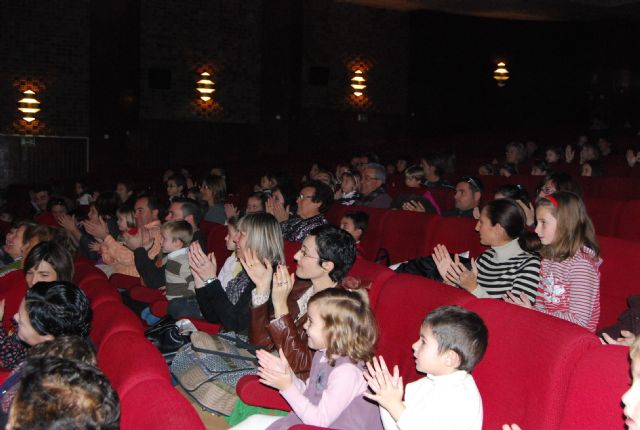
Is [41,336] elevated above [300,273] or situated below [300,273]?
below

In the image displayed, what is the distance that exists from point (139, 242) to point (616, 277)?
2907 mm

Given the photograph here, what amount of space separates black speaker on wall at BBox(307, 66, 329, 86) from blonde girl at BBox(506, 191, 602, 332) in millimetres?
10886

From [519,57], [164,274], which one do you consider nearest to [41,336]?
[164,274]

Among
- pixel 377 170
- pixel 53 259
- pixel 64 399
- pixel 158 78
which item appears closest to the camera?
pixel 64 399

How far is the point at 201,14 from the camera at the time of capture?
40.5ft

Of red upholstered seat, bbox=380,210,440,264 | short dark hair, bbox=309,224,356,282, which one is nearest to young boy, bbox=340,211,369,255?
red upholstered seat, bbox=380,210,440,264

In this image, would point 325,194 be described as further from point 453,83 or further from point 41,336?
point 453,83

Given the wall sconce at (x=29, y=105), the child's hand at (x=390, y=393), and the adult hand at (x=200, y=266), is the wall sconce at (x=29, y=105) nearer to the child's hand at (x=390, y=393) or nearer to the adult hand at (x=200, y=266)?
the adult hand at (x=200, y=266)

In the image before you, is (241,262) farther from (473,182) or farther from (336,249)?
(473,182)

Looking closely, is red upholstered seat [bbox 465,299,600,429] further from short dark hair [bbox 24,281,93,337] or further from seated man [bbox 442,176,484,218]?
seated man [bbox 442,176,484,218]

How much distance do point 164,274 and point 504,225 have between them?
2.07m

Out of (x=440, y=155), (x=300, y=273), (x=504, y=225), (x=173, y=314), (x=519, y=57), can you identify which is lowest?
(x=173, y=314)

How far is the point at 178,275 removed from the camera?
12.1ft

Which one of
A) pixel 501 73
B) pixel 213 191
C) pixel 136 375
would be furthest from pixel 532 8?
pixel 136 375
